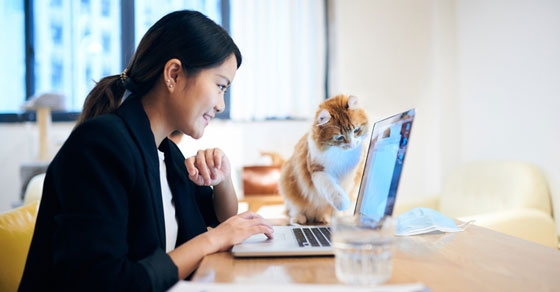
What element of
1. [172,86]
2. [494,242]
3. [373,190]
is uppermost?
[172,86]

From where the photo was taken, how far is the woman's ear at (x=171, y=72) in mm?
911

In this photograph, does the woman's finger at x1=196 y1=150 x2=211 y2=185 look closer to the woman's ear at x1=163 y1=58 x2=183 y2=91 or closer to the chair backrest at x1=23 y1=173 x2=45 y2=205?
the woman's ear at x1=163 y1=58 x2=183 y2=91

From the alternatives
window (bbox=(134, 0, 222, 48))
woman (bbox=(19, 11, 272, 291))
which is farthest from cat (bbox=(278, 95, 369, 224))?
window (bbox=(134, 0, 222, 48))

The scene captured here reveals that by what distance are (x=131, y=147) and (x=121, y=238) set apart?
19cm

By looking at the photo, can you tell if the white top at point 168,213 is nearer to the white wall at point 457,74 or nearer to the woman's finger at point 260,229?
the woman's finger at point 260,229

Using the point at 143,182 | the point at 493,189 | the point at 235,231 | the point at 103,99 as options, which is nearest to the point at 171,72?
the point at 103,99

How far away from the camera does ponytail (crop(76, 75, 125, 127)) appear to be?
3.13 ft

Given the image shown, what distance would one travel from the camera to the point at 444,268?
2.09 feet

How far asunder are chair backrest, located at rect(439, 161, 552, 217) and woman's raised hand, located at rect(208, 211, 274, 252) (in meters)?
1.75

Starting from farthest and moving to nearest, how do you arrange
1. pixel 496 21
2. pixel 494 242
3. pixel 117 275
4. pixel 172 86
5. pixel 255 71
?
pixel 255 71, pixel 496 21, pixel 172 86, pixel 494 242, pixel 117 275

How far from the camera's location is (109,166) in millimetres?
682

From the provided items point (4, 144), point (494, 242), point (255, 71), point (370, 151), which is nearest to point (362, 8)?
point (255, 71)

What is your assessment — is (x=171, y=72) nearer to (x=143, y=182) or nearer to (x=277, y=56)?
(x=143, y=182)

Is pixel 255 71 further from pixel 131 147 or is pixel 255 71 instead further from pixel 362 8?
pixel 131 147
